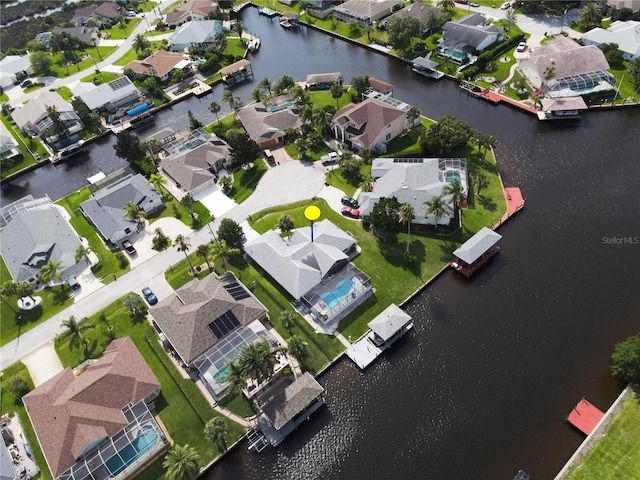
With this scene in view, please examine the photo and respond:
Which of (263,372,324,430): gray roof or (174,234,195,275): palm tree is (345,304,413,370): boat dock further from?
(174,234,195,275): palm tree

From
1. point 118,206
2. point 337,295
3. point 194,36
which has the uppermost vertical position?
point 194,36

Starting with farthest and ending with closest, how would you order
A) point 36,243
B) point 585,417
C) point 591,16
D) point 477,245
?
1. point 591,16
2. point 36,243
3. point 477,245
4. point 585,417

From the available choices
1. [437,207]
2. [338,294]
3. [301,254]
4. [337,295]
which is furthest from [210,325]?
[437,207]

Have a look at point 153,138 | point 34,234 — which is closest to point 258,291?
point 34,234

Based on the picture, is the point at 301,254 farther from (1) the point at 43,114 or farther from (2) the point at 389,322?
(1) the point at 43,114

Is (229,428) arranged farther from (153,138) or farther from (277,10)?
(277,10)

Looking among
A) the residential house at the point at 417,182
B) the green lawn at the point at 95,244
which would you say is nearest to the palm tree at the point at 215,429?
the green lawn at the point at 95,244
